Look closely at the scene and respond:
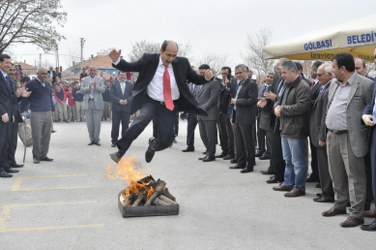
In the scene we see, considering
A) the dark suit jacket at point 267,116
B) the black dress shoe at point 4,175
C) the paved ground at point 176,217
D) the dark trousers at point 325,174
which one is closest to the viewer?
the paved ground at point 176,217

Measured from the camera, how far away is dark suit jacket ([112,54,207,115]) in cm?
629

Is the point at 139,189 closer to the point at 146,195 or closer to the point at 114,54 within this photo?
the point at 146,195

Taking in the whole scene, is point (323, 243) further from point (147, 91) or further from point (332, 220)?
point (147, 91)

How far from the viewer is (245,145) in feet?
29.6

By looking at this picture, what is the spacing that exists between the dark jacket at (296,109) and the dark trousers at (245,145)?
1.82m

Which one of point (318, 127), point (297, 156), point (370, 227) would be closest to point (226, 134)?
point (297, 156)

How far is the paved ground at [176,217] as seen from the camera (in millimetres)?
4949

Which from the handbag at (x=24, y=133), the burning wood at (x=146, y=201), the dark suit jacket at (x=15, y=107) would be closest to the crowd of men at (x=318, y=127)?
the burning wood at (x=146, y=201)

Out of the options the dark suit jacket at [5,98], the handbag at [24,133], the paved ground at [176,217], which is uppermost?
the dark suit jacket at [5,98]

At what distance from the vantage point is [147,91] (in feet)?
21.2

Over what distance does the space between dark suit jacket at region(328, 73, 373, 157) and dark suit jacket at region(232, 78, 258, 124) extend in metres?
3.39

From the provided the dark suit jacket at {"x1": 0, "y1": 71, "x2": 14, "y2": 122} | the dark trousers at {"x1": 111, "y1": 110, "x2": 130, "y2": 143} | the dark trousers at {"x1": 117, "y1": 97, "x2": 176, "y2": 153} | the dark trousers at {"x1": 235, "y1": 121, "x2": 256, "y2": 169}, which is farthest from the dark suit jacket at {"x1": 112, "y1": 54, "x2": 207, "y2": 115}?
the dark trousers at {"x1": 111, "y1": 110, "x2": 130, "y2": 143}

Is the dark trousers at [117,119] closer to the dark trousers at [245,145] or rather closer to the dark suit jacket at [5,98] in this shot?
the dark suit jacket at [5,98]

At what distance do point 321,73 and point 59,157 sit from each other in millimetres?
7061
